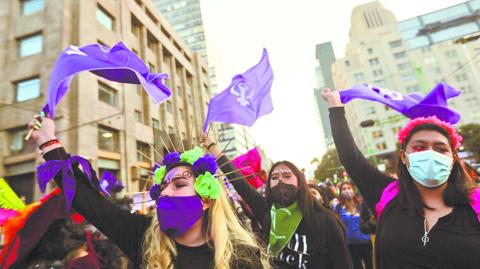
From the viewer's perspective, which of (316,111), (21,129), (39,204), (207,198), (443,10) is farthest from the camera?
(316,111)

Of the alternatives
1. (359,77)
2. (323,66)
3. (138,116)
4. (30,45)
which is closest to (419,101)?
(30,45)

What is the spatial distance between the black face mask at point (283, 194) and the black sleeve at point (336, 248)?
412mm

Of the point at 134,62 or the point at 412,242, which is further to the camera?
the point at 134,62

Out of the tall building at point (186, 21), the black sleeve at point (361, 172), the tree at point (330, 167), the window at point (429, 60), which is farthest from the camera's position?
the window at point (429, 60)

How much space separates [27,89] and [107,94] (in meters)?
3.80

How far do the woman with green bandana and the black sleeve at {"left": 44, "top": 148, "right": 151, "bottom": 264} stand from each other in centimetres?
85

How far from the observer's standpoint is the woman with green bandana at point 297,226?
243 centimetres

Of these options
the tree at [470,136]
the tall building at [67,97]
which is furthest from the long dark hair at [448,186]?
the tree at [470,136]

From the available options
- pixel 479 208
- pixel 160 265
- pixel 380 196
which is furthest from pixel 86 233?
pixel 479 208

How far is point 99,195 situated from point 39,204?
1018mm

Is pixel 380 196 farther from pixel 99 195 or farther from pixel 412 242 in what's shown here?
pixel 99 195

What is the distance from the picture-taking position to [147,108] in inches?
814

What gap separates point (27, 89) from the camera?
14.3 m

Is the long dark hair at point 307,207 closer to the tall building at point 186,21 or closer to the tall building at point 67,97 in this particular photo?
the tall building at point 67,97
